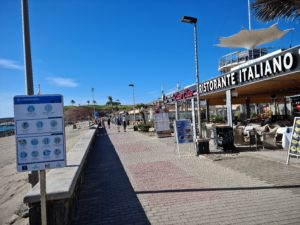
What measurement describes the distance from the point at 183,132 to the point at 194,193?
4717 millimetres

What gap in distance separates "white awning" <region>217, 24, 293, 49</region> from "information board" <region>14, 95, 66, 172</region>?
22.2 meters

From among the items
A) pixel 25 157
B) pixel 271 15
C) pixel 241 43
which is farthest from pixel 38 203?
pixel 241 43

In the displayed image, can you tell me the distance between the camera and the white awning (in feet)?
72.0

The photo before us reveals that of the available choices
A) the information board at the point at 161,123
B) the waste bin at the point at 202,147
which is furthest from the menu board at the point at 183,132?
the information board at the point at 161,123

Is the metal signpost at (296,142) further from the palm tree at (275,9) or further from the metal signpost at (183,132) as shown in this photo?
the metal signpost at (183,132)

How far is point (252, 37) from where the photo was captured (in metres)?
22.8

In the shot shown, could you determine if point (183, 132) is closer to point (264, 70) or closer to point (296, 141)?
point (264, 70)

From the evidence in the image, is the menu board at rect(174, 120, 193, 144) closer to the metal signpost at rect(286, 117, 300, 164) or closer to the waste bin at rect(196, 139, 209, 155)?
the waste bin at rect(196, 139, 209, 155)

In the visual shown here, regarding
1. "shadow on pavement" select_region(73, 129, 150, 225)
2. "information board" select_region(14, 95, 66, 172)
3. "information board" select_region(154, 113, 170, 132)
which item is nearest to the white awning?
"information board" select_region(154, 113, 170, 132)

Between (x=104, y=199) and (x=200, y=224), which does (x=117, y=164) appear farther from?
(x=200, y=224)

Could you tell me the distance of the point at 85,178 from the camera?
268 inches

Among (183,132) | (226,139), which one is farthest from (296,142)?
(183,132)

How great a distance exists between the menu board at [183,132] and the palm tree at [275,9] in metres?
4.84

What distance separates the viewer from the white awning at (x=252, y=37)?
72.0ft
